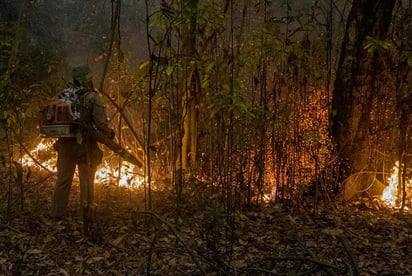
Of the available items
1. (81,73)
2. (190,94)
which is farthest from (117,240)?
(190,94)

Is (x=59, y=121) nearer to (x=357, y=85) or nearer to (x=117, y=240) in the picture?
(x=117, y=240)

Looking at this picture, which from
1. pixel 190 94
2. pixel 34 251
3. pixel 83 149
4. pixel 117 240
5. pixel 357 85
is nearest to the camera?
pixel 34 251

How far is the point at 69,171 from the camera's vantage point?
4.96 metres

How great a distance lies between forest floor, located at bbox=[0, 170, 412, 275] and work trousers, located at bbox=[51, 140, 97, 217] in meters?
0.20

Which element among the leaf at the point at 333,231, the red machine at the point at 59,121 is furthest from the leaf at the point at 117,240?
the leaf at the point at 333,231

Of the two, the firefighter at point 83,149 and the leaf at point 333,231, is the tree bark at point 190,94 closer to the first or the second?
the firefighter at point 83,149

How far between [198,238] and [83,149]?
151cm

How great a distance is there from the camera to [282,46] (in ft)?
17.0

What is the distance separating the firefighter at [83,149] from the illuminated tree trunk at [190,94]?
3.50ft

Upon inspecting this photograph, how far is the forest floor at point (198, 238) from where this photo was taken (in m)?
3.82

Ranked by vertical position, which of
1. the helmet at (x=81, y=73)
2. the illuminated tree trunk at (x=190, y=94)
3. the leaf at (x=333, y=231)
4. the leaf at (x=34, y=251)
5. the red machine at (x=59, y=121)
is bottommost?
the leaf at (x=34, y=251)

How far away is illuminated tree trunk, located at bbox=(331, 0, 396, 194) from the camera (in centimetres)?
544

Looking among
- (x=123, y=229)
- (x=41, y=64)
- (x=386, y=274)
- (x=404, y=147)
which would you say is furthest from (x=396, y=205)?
(x=41, y=64)

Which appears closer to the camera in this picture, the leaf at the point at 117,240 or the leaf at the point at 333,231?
the leaf at the point at 117,240
